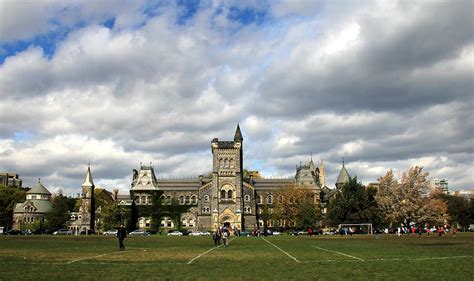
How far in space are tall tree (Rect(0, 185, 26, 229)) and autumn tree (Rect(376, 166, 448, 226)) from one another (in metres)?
97.3

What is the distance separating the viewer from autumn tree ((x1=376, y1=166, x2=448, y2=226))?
92.2 m

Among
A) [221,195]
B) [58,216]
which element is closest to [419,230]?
[221,195]

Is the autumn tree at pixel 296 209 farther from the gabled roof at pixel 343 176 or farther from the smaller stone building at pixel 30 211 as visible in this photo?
the smaller stone building at pixel 30 211

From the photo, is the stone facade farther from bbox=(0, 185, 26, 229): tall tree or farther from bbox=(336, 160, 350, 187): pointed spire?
→ bbox=(0, 185, 26, 229): tall tree

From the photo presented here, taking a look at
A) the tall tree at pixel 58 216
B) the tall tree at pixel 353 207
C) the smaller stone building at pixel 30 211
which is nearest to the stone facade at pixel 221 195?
the tall tree at pixel 58 216

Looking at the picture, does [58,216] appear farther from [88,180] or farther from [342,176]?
[342,176]

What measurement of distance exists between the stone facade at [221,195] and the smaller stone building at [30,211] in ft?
114

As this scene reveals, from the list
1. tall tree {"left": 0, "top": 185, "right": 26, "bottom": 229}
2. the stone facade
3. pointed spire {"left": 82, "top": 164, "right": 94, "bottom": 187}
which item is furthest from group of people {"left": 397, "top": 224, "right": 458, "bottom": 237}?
tall tree {"left": 0, "top": 185, "right": 26, "bottom": 229}

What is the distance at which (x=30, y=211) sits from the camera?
446 feet

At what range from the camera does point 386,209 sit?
9481 cm

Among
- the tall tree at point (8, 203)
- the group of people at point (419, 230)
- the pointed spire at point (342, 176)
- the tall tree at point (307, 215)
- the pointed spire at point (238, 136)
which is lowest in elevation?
the group of people at point (419, 230)

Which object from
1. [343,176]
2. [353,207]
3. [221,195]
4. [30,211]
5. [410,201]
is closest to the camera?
[353,207]

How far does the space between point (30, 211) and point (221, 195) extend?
2381 inches

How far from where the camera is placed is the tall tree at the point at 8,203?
435 ft
